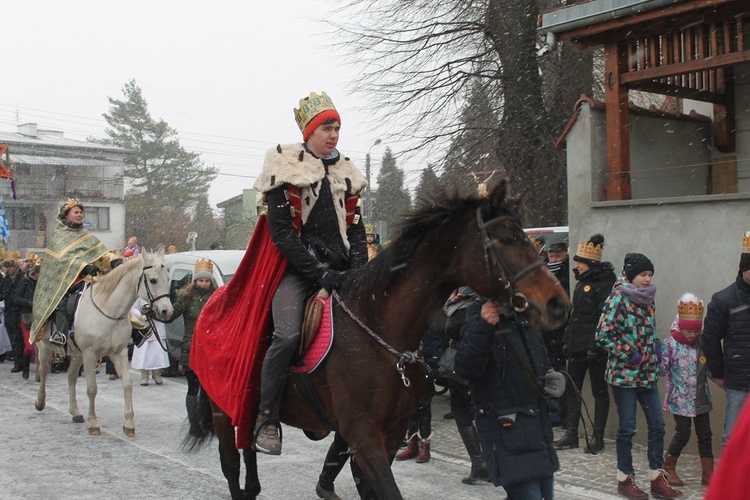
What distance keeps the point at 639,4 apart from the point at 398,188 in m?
10.3

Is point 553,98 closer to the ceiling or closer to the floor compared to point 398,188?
closer to the ceiling

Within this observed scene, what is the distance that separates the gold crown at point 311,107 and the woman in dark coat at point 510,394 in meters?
1.56

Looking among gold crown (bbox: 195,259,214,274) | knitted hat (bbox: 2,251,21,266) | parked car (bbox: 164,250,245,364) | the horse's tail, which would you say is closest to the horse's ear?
the horse's tail

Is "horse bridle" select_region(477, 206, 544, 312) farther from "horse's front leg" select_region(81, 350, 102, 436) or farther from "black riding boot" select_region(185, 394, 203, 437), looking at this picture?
"horse's front leg" select_region(81, 350, 102, 436)

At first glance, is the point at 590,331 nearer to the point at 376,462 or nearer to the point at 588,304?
the point at 588,304

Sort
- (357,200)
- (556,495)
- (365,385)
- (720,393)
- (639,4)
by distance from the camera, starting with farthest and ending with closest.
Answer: (639,4) → (720,393) → (556,495) → (357,200) → (365,385)

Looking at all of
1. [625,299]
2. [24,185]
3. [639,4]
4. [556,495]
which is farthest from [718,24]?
[24,185]

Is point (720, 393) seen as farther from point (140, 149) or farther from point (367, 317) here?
point (140, 149)

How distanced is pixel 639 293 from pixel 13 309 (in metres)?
12.3

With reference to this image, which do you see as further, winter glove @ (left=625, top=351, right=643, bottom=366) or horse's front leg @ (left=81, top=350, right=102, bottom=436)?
horse's front leg @ (left=81, top=350, right=102, bottom=436)

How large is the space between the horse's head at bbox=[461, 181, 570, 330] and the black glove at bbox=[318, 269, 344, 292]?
95cm

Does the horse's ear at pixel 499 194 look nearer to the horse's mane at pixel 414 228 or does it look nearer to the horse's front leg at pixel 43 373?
the horse's mane at pixel 414 228

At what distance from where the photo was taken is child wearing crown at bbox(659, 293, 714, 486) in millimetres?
6617

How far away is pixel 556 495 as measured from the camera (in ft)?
21.0
